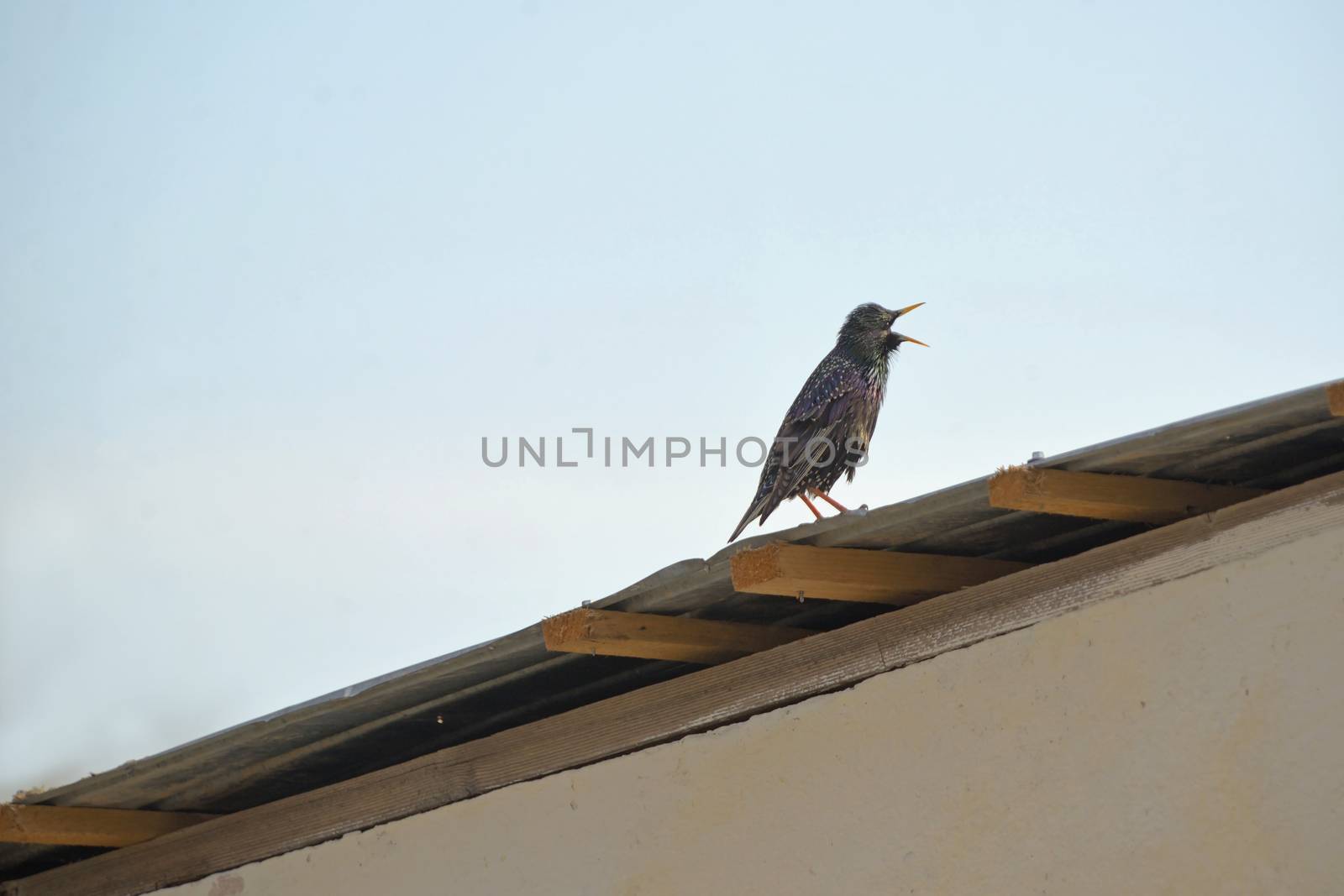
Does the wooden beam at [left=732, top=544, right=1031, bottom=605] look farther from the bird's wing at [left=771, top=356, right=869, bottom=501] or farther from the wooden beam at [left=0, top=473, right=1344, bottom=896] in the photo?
the bird's wing at [left=771, top=356, right=869, bottom=501]

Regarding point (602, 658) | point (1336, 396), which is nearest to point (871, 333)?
point (602, 658)

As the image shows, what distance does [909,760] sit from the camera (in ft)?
11.2

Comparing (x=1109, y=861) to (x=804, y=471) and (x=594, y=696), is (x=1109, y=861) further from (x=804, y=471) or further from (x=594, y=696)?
(x=804, y=471)

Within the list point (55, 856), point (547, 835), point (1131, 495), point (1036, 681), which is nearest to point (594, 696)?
point (547, 835)

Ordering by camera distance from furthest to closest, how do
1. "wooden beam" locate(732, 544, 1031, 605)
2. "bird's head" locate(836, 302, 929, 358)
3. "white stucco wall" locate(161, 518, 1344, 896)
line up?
"bird's head" locate(836, 302, 929, 358)
"wooden beam" locate(732, 544, 1031, 605)
"white stucco wall" locate(161, 518, 1344, 896)

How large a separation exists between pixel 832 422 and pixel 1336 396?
4070 millimetres

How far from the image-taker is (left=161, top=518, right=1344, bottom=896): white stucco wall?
2.89 m

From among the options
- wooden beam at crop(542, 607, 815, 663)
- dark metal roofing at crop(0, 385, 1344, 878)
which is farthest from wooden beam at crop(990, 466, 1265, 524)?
wooden beam at crop(542, 607, 815, 663)

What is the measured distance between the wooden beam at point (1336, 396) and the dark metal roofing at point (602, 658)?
34 mm

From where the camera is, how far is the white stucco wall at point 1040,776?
289 cm

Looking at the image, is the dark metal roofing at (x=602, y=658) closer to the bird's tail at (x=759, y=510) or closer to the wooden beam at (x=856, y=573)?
the wooden beam at (x=856, y=573)

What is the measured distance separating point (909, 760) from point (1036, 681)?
366 millimetres

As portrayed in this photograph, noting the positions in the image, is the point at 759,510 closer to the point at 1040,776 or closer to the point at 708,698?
the point at 708,698

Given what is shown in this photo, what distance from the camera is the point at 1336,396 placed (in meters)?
2.77
